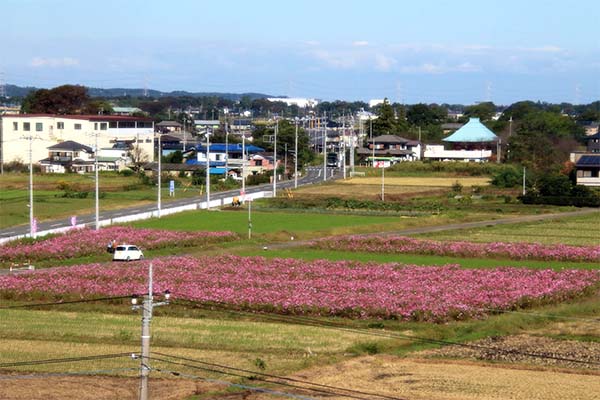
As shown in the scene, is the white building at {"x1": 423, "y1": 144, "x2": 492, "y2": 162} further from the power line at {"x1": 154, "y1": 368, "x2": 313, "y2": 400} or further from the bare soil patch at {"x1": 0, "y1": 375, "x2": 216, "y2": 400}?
the bare soil patch at {"x1": 0, "y1": 375, "x2": 216, "y2": 400}

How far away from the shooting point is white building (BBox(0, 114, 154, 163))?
104 meters

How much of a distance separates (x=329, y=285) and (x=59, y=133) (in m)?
78.1

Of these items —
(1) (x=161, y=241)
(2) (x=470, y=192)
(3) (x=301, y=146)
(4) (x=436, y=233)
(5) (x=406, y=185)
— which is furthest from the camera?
(3) (x=301, y=146)

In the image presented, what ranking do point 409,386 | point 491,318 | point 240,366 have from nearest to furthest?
point 409,386, point 240,366, point 491,318

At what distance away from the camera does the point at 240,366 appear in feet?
80.5

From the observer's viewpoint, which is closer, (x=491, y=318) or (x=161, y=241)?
(x=491, y=318)

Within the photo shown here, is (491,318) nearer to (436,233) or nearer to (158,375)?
(158,375)

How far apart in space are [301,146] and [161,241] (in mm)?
75483

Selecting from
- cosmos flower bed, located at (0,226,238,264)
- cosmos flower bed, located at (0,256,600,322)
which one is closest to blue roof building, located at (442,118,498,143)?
cosmos flower bed, located at (0,226,238,264)

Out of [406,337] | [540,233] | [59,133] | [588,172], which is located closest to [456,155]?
[588,172]

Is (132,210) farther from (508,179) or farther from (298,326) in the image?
(298,326)

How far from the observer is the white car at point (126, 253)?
42.9 metres

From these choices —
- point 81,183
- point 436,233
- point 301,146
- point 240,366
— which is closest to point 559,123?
point 301,146

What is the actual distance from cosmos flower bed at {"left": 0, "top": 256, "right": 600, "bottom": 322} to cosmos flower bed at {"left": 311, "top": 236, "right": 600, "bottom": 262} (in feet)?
17.4
